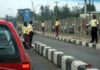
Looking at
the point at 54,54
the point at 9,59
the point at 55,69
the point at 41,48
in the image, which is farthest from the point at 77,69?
the point at 41,48

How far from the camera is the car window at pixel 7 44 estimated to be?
15.4 ft

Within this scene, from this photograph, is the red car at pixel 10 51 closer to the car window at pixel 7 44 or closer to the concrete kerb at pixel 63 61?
the car window at pixel 7 44

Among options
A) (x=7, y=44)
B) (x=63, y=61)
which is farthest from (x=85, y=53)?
(x=7, y=44)

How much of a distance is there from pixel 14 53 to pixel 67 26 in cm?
3260

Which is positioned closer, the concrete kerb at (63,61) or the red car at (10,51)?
the red car at (10,51)

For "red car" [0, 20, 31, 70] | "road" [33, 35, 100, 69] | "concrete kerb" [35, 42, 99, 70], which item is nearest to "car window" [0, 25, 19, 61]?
"red car" [0, 20, 31, 70]

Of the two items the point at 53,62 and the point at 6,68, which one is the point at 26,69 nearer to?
the point at 6,68

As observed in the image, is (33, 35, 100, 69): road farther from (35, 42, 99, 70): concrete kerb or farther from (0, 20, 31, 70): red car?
(0, 20, 31, 70): red car

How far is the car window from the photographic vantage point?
469 cm

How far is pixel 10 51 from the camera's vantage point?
4.74m

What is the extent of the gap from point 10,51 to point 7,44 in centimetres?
16

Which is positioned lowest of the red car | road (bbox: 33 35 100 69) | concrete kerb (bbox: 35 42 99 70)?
road (bbox: 33 35 100 69)

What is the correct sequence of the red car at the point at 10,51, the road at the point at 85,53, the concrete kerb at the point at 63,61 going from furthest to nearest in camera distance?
the road at the point at 85,53, the concrete kerb at the point at 63,61, the red car at the point at 10,51

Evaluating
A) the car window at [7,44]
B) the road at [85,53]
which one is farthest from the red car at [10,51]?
the road at [85,53]
